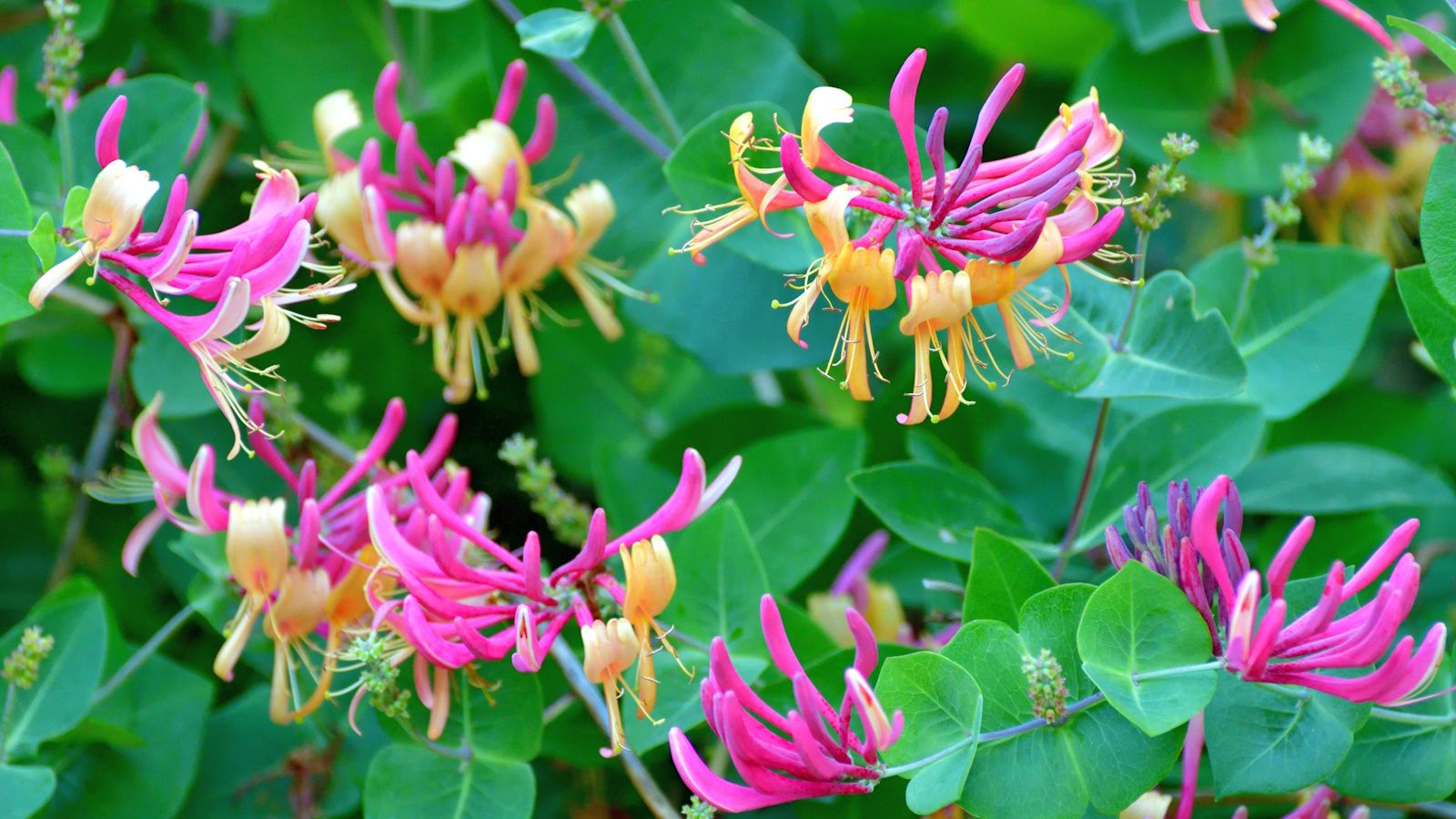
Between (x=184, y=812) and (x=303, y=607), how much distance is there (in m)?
0.27

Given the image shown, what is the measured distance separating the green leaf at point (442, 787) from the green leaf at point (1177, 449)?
0.43 meters

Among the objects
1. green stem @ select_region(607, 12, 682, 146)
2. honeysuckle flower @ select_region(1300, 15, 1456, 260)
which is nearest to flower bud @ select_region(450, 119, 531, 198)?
green stem @ select_region(607, 12, 682, 146)

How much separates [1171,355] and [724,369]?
0.35 metres

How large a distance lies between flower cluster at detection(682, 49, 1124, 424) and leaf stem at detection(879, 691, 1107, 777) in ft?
0.56

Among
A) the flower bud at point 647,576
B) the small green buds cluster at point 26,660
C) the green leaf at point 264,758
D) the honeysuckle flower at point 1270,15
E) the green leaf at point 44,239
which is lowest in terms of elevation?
the green leaf at point 264,758

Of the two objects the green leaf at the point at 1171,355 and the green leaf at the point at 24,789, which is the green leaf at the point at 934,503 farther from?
the green leaf at the point at 24,789

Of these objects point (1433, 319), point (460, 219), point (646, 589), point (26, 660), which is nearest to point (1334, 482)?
point (1433, 319)

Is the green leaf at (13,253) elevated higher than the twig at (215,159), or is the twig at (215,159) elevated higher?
the green leaf at (13,253)

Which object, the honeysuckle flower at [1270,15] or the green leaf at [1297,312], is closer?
the honeysuckle flower at [1270,15]

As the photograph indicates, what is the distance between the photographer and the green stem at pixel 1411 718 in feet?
2.38

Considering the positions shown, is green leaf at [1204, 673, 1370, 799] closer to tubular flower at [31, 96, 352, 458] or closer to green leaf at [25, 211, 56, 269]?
tubular flower at [31, 96, 352, 458]

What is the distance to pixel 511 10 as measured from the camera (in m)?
1.03

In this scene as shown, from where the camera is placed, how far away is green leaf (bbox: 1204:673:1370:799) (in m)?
0.68

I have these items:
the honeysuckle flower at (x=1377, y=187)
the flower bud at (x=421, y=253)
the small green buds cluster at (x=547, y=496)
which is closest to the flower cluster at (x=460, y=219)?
the flower bud at (x=421, y=253)
